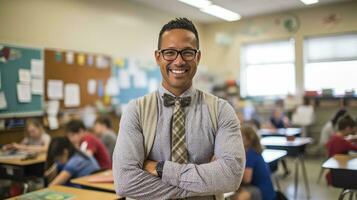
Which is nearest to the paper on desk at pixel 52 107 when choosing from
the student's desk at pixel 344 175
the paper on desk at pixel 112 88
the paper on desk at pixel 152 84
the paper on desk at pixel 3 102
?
the paper on desk at pixel 3 102

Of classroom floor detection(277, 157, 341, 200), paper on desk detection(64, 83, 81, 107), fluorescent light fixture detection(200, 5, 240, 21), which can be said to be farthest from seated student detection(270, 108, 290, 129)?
paper on desk detection(64, 83, 81, 107)

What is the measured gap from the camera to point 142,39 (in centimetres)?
722

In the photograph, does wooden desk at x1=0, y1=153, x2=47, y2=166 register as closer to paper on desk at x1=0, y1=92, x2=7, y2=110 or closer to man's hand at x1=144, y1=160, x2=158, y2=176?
paper on desk at x1=0, y1=92, x2=7, y2=110

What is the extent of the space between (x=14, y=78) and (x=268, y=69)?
5.93 metres

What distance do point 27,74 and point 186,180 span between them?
4267mm

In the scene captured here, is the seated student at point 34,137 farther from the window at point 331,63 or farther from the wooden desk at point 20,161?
the window at point 331,63

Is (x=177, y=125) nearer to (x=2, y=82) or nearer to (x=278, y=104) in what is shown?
(x=2, y=82)

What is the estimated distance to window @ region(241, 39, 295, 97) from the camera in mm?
8320

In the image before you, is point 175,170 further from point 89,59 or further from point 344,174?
point 89,59

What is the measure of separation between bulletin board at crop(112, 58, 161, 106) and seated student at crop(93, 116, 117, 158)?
1.56 m

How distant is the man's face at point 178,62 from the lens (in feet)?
4.52

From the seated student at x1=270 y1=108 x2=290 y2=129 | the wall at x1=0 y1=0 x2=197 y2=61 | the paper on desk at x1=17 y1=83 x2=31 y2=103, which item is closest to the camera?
the paper on desk at x1=17 y1=83 x2=31 y2=103

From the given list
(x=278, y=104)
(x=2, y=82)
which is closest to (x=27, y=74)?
(x=2, y=82)

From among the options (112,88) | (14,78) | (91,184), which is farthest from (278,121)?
(91,184)
